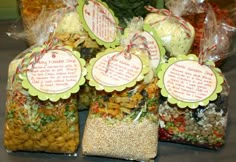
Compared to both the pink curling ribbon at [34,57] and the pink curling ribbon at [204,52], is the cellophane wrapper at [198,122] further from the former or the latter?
the pink curling ribbon at [34,57]

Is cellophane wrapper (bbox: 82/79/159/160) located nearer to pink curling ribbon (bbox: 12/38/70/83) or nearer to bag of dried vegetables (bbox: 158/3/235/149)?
bag of dried vegetables (bbox: 158/3/235/149)

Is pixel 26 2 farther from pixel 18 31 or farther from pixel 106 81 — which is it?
pixel 106 81

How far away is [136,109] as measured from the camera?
0.93 m

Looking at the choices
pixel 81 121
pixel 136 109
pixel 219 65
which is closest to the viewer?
pixel 136 109

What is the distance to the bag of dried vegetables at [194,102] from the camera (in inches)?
37.1

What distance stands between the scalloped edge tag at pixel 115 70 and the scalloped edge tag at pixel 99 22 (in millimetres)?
50

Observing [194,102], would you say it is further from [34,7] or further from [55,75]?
[34,7]

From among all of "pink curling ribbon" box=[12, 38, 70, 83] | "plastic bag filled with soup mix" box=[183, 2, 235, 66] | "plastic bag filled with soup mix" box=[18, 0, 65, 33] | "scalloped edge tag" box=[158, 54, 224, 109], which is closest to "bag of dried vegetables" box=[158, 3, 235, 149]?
"scalloped edge tag" box=[158, 54, 224, 109]

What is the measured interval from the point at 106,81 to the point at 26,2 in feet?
1.06

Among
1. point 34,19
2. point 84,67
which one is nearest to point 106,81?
point 84,67

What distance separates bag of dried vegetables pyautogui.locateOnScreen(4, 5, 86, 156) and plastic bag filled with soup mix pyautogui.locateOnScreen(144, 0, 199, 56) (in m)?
0.19

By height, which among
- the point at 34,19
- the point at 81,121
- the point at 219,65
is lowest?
the point at 81,121

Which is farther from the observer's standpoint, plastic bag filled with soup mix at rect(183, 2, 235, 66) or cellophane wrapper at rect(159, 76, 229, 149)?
plastic bag filled with soup mix at rect(183, 2, 235, 66)

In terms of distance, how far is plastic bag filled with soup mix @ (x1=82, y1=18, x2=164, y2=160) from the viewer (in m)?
0.93
